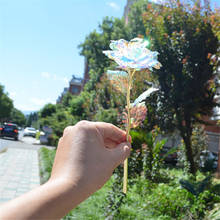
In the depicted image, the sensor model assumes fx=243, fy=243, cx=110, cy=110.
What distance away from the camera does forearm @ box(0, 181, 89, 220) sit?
0.48 metres

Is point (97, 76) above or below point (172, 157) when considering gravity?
above

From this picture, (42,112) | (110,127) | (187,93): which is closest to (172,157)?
(187,93)

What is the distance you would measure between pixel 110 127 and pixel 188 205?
4.05 m

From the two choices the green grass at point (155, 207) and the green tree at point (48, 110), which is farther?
the green tree at point (48, 110)

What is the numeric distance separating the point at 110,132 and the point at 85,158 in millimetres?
213

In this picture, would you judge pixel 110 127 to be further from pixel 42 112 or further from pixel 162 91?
pixel 42 112

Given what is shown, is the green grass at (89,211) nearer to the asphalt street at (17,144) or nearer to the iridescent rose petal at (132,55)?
the iridescent rose petal at (132,55)

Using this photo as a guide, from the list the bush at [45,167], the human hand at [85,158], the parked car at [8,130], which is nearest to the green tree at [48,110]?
the parked car at [8,130]

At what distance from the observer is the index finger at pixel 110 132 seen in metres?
0.83

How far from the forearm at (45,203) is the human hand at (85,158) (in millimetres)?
24

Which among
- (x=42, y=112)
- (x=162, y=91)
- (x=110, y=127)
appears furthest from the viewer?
(x=42, y=112)

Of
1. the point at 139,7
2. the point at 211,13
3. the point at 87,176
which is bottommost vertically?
the point at 87,176

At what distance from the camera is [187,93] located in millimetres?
7473

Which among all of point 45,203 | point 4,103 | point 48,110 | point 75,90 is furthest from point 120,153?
point 4,103
